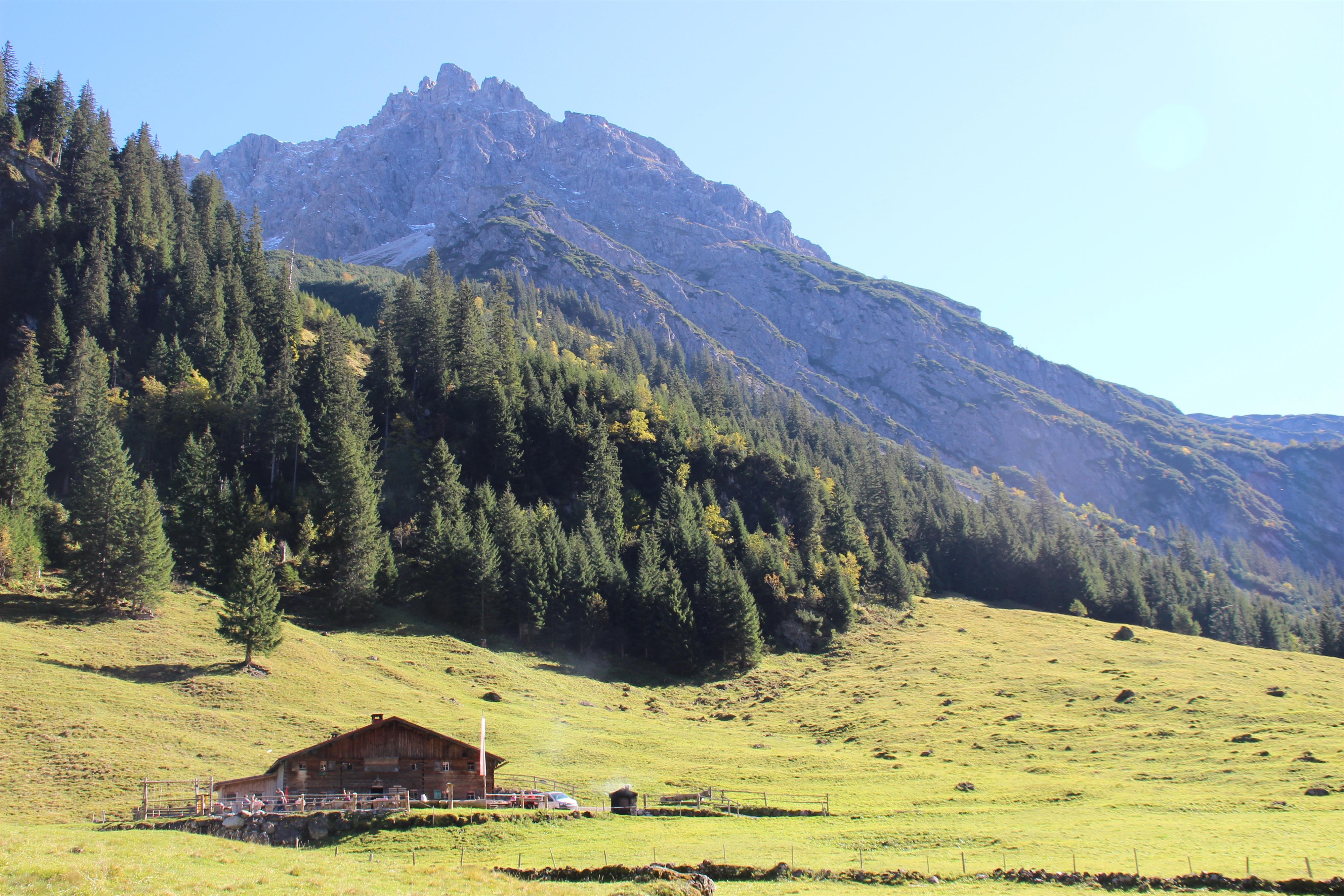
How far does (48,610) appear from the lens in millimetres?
70250

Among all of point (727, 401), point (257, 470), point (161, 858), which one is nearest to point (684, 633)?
point (257, 470)

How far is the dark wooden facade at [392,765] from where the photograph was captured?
47.5 m

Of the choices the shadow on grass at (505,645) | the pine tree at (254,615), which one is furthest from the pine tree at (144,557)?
the shadow on grass at (505,645)

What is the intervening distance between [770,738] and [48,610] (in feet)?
218

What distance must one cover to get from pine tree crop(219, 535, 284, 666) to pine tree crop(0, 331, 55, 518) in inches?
1205

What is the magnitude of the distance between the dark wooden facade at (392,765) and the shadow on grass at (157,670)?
65.4 feet

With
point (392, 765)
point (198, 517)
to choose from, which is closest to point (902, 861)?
point (392, 765)

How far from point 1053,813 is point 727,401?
514ft

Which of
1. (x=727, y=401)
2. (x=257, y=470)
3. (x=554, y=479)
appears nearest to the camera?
(x=257, y=470)

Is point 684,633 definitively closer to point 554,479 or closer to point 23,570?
point 554,479

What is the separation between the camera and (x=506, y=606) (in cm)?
9581

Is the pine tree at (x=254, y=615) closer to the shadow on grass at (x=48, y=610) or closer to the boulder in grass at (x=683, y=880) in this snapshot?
the shadow on grass at (x=48, y=610)

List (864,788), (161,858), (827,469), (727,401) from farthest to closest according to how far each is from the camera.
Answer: (727,401) → (827,469) → (864,788) → (161,858)

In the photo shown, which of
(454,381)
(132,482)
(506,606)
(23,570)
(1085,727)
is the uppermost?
(454,381)
